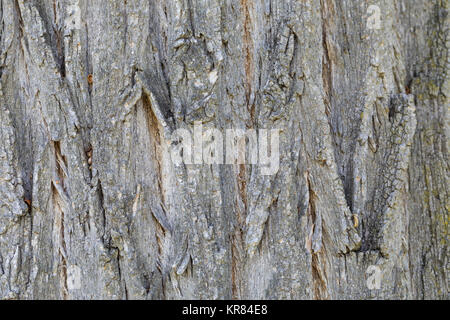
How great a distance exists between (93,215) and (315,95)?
3.05 feet

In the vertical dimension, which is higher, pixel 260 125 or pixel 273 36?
pixel 273 36

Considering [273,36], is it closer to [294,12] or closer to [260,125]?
[294,12]

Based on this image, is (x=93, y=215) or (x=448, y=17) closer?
(x=93, y=215)

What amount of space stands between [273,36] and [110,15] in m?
0.61

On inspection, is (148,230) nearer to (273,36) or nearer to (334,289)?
(334,289)

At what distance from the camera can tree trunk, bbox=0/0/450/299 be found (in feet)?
5.51

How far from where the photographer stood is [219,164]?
5.59 feet

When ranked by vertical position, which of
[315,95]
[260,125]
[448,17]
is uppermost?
[448,17]

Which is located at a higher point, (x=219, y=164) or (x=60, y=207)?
(x=219, y=164)

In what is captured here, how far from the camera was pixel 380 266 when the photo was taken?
170cm

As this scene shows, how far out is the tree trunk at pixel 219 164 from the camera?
5.51ft

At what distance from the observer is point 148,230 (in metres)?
1.71
